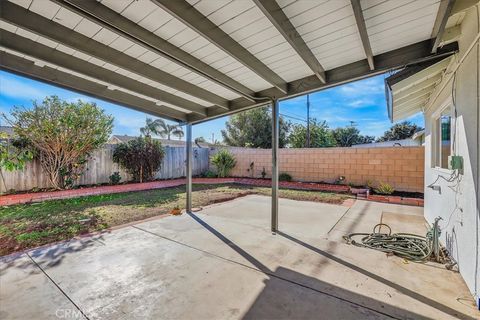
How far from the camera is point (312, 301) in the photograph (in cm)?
224

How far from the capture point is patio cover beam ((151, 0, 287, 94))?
1.97m

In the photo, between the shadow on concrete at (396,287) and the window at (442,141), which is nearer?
the shadow on concrete at (396,287)

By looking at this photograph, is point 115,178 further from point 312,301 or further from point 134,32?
point 312,301

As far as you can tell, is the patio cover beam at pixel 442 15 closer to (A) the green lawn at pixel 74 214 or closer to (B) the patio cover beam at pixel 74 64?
(B) the patio cover beam at pixel 74 64

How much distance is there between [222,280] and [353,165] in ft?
27.0

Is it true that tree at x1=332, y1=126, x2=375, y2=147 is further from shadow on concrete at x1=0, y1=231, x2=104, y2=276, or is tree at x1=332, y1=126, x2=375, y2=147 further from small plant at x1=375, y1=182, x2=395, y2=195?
shadow on concrete at x1=0, y1=231, x2=104, y2=276

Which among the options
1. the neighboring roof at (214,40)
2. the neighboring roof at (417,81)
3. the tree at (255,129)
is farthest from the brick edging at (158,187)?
the tree at (255,129)

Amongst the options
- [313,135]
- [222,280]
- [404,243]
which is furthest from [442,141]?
[313,135]

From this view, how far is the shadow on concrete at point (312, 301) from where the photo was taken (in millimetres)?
2047

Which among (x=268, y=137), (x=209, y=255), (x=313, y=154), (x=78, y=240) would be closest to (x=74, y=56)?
(x=78, y=240)

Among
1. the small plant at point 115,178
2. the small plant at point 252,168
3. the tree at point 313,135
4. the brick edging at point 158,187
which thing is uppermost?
the tree at point 313,135

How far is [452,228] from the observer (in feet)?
10.2

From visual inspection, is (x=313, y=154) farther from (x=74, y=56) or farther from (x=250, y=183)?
(x=74, y=56)

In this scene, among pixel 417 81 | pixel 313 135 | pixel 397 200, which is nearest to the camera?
pixel 417 81
